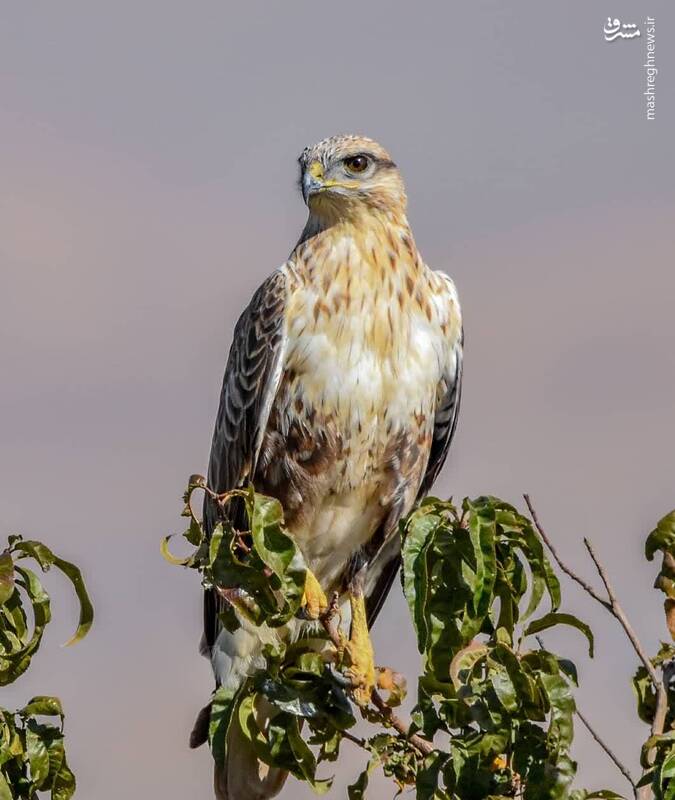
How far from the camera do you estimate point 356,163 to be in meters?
7.96

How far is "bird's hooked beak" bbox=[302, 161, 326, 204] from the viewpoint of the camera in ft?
25.4

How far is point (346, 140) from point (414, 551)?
3.78 metres

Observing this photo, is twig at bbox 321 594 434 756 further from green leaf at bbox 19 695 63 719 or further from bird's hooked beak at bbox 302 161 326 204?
bird's hooked beak at bbox 302 161 326 204

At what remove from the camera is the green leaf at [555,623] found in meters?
4.73

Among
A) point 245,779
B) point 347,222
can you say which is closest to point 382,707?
point 245,779

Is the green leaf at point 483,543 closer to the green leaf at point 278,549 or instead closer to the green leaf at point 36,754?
the green leaf at point 278,549

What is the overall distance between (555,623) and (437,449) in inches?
132

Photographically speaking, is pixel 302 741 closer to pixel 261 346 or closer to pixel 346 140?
pixel 261 346

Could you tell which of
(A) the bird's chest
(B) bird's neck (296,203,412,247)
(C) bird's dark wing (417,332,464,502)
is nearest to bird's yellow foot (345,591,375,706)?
(A) the bird's chest

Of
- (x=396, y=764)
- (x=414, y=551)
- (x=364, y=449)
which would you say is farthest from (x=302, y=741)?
(x=364, y=449)

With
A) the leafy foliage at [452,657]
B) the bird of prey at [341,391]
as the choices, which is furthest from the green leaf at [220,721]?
the bird of prey at [341,391]

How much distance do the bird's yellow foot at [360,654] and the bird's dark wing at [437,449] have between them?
196 mm

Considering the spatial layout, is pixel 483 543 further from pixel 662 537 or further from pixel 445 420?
pixel 445 420

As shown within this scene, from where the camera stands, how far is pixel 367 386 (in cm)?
732
